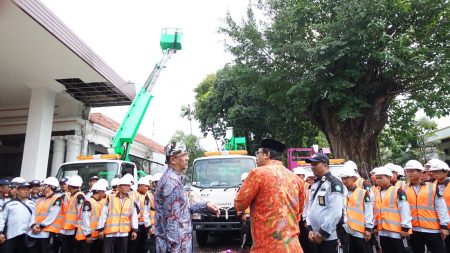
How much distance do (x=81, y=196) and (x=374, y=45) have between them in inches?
392

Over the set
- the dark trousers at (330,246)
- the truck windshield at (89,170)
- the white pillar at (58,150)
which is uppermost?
the white pillar at (58,150)

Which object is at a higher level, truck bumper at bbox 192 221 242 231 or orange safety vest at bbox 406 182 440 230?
orange safety vest at bbox 406 182 440 230

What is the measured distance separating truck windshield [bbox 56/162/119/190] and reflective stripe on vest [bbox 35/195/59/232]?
201 centimetres

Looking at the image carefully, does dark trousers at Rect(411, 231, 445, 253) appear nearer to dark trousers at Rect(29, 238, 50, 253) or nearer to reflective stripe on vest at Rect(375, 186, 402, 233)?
reflective stripe on vest at Rect(375, 186, 402, 233)

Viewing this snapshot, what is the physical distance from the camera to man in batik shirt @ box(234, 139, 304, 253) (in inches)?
105

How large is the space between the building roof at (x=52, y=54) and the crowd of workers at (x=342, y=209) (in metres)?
6.23

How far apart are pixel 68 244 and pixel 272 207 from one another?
16.1ft

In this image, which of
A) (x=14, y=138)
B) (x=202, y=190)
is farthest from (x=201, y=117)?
(x=202, y=190)

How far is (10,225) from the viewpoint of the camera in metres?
5.64

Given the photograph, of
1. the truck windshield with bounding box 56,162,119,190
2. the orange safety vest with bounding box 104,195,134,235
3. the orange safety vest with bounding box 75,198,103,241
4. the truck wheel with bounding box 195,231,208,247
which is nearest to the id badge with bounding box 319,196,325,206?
the orange safety vest with bounding box 104,195,134,235

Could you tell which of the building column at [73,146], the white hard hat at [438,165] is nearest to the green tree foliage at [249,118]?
the building column at [73,146]

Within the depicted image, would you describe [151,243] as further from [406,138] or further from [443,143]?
[443,143]

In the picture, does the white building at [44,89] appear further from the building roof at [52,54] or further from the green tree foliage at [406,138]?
the green tree foliage at [406,138]

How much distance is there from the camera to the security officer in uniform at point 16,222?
5598mm
